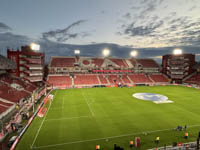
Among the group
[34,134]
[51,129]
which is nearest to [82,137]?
[51,129]

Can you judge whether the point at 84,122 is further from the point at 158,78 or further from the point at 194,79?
the point at 194,79

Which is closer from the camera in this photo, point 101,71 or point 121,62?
point 101,71

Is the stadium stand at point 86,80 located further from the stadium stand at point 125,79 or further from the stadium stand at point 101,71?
the stadium stand at point 125,79

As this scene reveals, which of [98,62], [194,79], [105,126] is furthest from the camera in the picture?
[98,62]

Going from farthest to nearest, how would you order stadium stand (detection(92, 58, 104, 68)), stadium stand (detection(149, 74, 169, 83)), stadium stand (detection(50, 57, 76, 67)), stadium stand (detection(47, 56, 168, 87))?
1. stadium stand (detection(92, 58, 104, 68))
2. stadium stand (detection(149, 74, 169, 83))
3. stadium stand (detection(50, 57, 76, 67))
4. stadium stand (detection(47, 56, 168, 87))

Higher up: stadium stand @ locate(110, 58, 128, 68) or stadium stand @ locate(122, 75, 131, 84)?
stadium stand @ locate(110, 58, 128, 68)

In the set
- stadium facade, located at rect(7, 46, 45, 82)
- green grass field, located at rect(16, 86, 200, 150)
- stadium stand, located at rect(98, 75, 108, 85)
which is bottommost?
green grass field, located at rect(16, 86, 200, 150)

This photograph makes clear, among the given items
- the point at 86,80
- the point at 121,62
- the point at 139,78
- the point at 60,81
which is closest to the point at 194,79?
the point at 139,78

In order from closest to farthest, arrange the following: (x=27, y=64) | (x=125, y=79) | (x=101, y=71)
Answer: (x=27, y=64)
(x=125, y=79)
(x=101, y=71)

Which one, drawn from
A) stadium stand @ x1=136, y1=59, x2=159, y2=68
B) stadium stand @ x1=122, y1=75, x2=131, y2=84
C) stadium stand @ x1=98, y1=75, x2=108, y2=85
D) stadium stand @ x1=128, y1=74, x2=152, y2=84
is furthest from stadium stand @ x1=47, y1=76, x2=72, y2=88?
stadium stand @ x1=136, y1=59, x2=159, y2=68

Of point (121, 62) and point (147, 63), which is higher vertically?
point (121, 62)

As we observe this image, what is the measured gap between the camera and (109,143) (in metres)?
17.1

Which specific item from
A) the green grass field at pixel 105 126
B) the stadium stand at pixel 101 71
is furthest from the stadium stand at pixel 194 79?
the green grass field at pixel 105 126

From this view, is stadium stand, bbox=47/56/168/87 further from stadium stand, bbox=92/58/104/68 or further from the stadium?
the stadium
